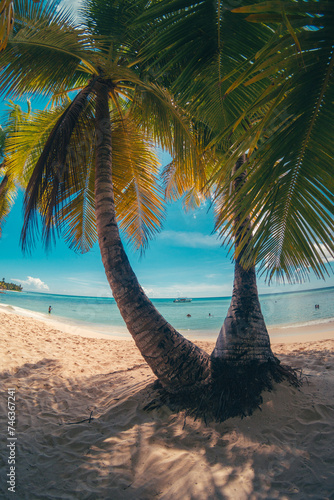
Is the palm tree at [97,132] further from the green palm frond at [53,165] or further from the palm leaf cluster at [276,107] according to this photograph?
the palm leaf cluster at [276,107]

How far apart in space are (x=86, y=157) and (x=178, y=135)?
176cm

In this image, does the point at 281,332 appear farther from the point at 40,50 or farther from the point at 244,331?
the point at 40,50

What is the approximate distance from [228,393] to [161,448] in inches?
36.5

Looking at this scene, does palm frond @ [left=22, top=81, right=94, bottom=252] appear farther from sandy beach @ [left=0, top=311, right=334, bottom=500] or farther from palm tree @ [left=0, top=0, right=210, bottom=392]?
sandy beach @ [left=0, top=311, right=334, bottom=500]

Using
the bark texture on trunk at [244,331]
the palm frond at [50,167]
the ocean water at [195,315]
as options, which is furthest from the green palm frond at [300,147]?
the ocean water at [195,315]

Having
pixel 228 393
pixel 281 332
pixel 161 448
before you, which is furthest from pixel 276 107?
pixel 281 332

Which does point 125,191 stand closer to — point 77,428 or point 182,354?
point 182,354

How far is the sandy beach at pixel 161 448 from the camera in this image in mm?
1854

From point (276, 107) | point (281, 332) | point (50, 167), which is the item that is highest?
point (50, 167)

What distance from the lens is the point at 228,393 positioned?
108 inches

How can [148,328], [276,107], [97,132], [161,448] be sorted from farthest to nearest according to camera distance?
[97,132]
[148,328]
[161,448]
[276,107]

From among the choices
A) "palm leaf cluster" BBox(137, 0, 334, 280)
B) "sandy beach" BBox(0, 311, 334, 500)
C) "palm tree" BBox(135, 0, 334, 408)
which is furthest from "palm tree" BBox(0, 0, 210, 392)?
"palm leaf cluster" BBox(137, 0, 334, 280)

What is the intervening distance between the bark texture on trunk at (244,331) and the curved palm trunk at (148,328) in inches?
13.1

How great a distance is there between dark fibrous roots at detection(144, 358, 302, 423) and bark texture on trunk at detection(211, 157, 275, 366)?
0.09 m
